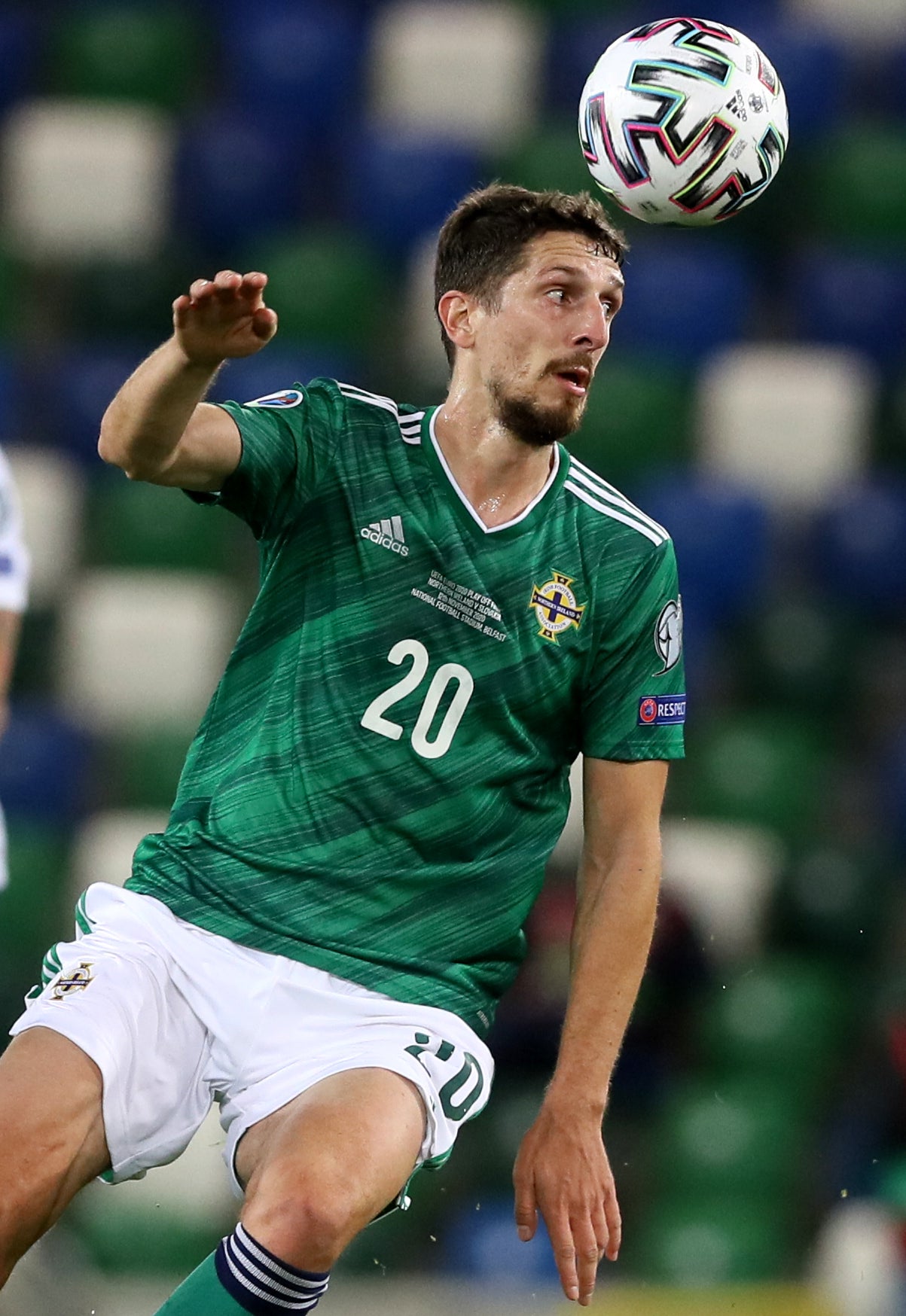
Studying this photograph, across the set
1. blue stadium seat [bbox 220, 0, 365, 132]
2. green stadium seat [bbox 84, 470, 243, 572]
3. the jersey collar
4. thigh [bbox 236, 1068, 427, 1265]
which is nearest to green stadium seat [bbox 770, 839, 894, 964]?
green stadium seat [bbox 84, 470, 243, 572]

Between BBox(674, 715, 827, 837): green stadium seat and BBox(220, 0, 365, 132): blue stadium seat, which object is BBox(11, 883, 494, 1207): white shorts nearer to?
BBox(674, 715, 827, 837): green stadium seat

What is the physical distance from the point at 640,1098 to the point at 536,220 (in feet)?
14.9

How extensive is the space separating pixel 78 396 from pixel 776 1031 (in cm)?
431

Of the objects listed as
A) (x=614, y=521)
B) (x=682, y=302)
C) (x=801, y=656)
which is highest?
(x=614, y=521)

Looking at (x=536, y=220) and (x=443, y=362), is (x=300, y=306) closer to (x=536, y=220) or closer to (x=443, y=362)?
(x=443, y=362)

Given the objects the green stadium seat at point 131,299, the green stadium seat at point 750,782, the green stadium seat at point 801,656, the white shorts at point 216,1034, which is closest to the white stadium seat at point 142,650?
the green stadium seat at point 131,299

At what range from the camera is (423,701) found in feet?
13.3

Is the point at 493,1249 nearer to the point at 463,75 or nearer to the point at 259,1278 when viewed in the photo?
the point at 259,1278

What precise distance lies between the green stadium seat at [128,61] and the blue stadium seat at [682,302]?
9.46 feet

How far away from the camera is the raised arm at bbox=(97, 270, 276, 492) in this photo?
3.62 meters

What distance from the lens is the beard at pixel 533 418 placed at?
4105mm

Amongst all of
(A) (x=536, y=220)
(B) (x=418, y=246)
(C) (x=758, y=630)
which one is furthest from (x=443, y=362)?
(A) (x=536, y=220)

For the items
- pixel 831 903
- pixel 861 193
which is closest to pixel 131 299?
pixel 861 193

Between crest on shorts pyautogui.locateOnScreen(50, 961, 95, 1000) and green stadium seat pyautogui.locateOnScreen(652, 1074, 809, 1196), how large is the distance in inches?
176
